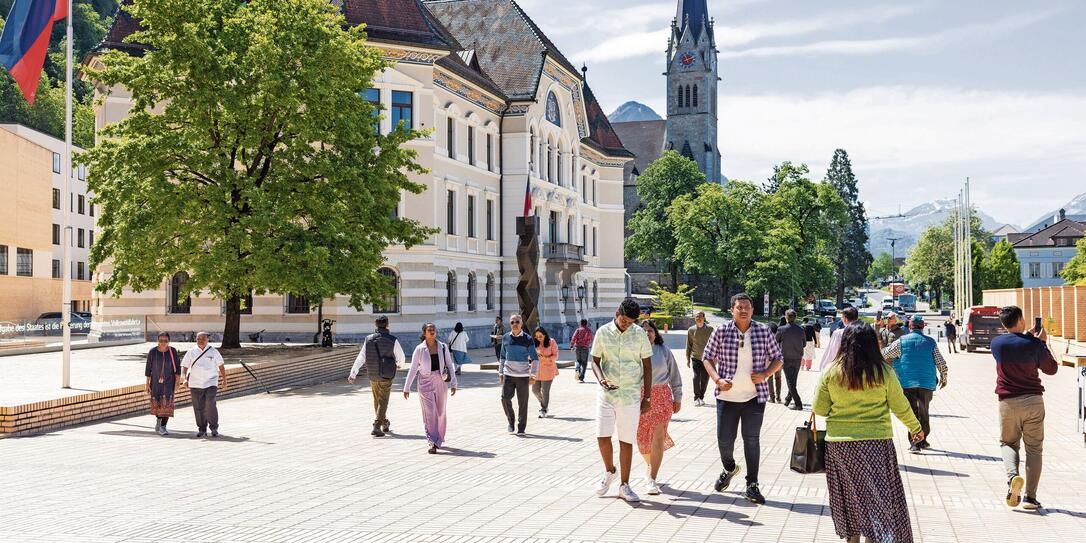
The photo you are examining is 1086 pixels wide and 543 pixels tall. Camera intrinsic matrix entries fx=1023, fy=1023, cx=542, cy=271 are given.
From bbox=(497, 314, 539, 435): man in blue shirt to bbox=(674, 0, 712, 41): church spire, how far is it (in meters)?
108

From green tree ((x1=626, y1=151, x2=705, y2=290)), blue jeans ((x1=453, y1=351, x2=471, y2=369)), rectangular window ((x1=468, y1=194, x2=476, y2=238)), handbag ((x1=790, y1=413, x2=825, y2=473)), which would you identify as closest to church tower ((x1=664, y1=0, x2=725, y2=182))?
green tree ((x1=626, y1=151, x2=705, y2=290))

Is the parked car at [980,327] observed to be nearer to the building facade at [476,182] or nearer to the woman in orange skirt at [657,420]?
the building facade at [476,182]

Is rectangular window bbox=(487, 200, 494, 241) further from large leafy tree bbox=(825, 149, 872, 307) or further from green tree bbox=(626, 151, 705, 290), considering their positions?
large leafy tree bbox=(825, 149, 872, 307)

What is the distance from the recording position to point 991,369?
107ft

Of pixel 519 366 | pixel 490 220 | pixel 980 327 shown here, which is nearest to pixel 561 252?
pixel 490 220

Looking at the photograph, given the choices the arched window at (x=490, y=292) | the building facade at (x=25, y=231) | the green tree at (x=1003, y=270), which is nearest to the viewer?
the arched window at (x=490, y=292)

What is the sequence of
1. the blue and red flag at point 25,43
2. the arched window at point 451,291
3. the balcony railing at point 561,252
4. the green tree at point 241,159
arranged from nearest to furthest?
the blue and red flag at point 25,43, the green tree at point 241,159, the arched window at point 451,291, the balcony railing at point 561,252

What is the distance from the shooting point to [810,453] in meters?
7.59

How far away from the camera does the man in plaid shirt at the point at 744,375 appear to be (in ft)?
32.6

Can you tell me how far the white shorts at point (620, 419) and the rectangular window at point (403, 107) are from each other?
3073 centimetres

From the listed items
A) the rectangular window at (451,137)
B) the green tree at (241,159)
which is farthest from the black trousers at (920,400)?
the rectangular window at (451,137)

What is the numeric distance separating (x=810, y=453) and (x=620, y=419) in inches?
106

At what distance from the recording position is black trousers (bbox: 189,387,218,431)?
15.5 meters

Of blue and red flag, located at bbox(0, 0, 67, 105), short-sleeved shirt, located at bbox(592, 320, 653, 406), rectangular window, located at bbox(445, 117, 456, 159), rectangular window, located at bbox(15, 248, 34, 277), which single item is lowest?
short-sleeved shirt, located at bbox(592, 320, 653, 406)
